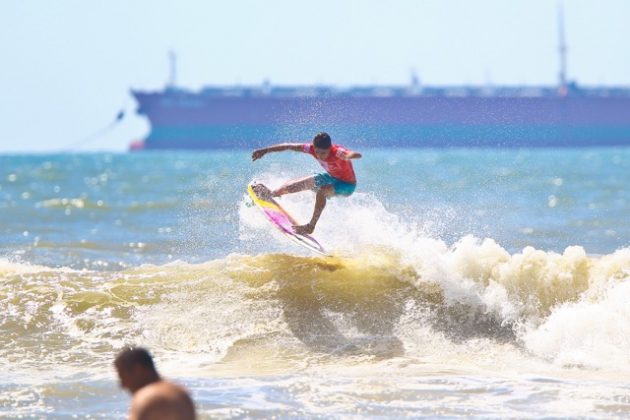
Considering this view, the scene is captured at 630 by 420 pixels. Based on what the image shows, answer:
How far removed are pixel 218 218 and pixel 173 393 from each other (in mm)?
20149

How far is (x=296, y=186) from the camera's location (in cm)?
1253

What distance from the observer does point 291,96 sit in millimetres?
132375

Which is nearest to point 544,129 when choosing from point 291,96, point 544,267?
point 291,96

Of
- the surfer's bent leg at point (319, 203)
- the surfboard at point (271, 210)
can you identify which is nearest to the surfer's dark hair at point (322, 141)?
the surfer's bent leg at point (319, 203)

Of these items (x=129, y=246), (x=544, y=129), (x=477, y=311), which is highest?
(x=544, y=129)

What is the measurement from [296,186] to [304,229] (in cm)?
53

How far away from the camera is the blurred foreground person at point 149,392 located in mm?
5148

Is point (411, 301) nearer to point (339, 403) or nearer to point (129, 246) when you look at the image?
point (339, 403)

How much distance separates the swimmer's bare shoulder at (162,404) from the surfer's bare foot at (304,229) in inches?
285

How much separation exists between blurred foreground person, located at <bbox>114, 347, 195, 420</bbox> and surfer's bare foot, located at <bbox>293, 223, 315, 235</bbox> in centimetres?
708

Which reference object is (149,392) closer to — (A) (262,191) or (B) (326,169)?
(B) (326,169)

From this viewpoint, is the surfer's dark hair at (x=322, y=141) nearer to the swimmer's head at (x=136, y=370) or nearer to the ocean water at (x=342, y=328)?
the ocean water at (x=342, y=328)

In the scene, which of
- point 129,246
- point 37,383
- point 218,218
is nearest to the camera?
point 37,383

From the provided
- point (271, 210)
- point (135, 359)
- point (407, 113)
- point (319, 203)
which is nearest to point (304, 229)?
point (319, 203)
